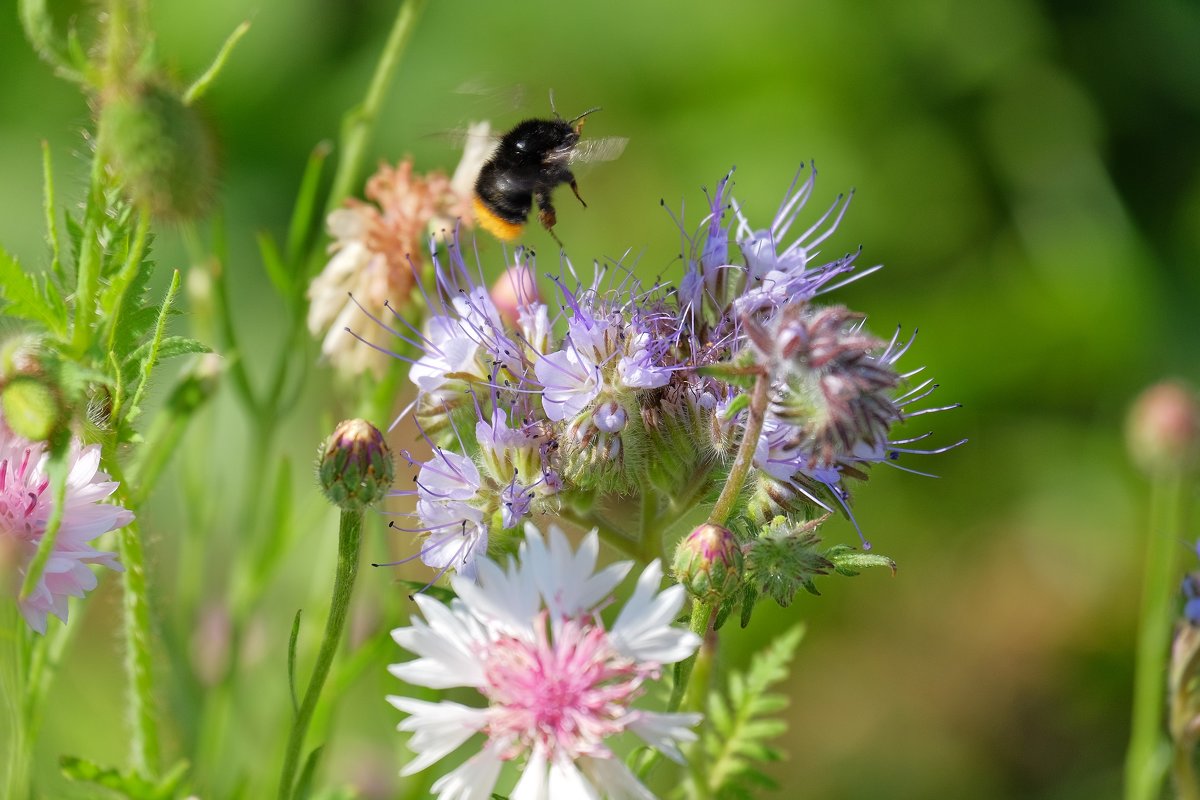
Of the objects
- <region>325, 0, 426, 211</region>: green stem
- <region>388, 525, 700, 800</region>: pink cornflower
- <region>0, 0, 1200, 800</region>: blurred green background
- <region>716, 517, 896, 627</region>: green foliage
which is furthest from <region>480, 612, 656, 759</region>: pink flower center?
<region>0, 0, 1200, 800</region>: blurred green background

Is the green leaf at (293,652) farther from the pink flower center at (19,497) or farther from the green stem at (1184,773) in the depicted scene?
the green stem at (1184,773)

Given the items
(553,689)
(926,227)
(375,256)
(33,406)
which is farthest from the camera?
(926,227)

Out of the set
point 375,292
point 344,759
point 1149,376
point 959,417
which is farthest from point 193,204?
point 1149,376

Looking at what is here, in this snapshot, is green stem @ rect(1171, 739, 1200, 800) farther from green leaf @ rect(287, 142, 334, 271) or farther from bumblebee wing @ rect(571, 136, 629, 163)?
green leaf @ rect(287, 142, 334, 271)

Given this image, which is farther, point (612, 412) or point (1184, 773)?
point (1184, 773)

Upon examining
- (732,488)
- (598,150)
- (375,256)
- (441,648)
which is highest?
(598,150)

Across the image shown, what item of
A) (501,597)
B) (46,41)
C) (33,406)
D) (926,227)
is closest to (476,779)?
(501,597)

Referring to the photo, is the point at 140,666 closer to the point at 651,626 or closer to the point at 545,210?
the point at 651,626

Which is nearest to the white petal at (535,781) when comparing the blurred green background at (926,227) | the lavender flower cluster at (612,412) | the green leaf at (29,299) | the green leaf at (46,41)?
the lavender flower cluster at (612,412)
